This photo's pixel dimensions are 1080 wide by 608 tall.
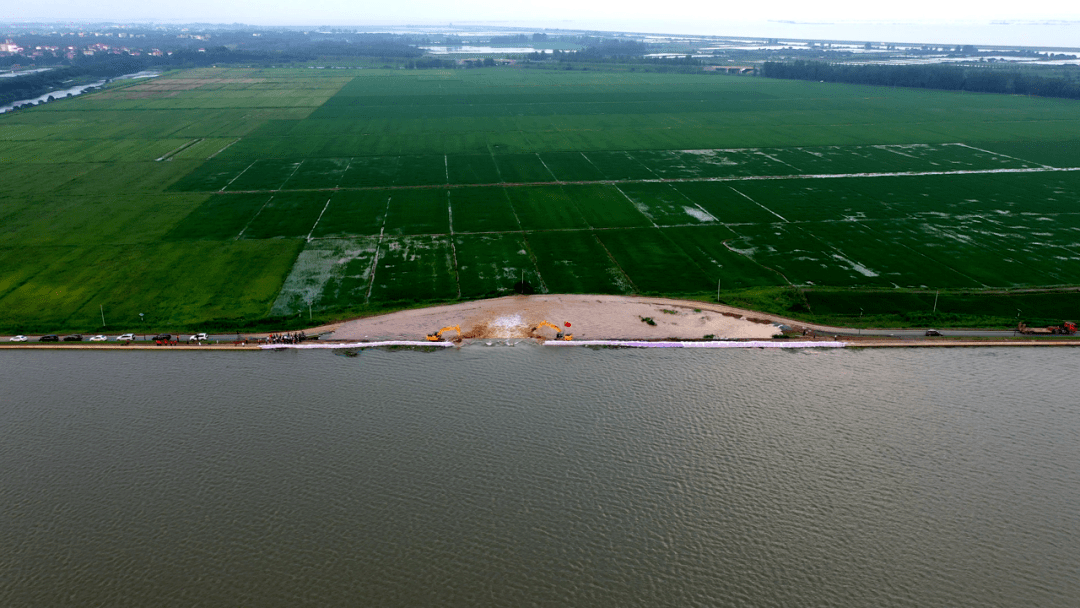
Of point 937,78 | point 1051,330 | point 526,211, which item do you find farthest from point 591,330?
point 937,78

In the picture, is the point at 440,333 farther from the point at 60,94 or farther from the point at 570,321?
the point at 60,94

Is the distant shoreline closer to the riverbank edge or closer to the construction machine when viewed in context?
the riverbank edge

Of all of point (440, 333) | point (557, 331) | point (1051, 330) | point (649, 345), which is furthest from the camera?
point (557, 331)

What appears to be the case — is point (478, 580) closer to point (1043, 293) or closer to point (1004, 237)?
point (1043, 293)

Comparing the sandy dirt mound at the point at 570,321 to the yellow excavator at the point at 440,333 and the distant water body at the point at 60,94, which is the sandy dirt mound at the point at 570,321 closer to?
the yellow excavator at the point at 440,333

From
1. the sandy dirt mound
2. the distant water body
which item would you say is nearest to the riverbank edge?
the sandy dirt mound

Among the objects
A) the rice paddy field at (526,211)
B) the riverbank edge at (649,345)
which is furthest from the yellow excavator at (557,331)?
the rice paddy field at (526,211)

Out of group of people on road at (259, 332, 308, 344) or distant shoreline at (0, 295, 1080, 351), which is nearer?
distant shoreline at (0, 295, 1080, 351)
